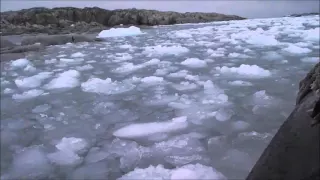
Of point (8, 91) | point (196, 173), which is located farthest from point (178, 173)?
point (8, 91)

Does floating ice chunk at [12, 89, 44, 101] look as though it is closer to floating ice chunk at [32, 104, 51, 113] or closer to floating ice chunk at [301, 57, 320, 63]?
floating ice chunk at [32, 104, 51, 113]

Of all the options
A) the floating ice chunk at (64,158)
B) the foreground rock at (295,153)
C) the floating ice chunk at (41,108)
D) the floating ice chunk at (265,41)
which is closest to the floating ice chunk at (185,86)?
the floating ice chunk at (41,108)

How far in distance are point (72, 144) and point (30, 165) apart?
0.36m

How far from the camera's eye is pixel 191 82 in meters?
4.02

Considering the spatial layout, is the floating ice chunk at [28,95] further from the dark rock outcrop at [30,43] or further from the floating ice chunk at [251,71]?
the dark rock outcrop at [30,43]

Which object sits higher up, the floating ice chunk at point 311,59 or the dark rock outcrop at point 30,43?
the floating ice chunk at point 311,59

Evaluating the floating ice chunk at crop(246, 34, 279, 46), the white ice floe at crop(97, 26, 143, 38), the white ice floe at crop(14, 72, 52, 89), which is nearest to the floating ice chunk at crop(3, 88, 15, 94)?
the white ice floe at crop(14, 72, 52, 89)

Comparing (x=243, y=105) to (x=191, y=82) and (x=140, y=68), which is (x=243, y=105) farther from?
(x=140, y=68)

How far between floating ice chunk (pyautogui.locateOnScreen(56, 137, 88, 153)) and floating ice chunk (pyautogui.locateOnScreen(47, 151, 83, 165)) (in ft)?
0.17

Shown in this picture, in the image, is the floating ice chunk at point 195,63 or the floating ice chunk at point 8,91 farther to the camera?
the floating ice chunk at point 195,63

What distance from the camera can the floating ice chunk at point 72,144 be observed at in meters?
2.27

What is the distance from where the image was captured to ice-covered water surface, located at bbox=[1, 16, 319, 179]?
198 centimetres

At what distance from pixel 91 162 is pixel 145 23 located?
30152 mm

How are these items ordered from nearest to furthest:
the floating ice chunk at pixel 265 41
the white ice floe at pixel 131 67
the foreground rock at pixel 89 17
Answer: the white ice floe at pixel 131 67
the floating ice chunk at pixel 265 41
the foreground rock at pixel 89 17
